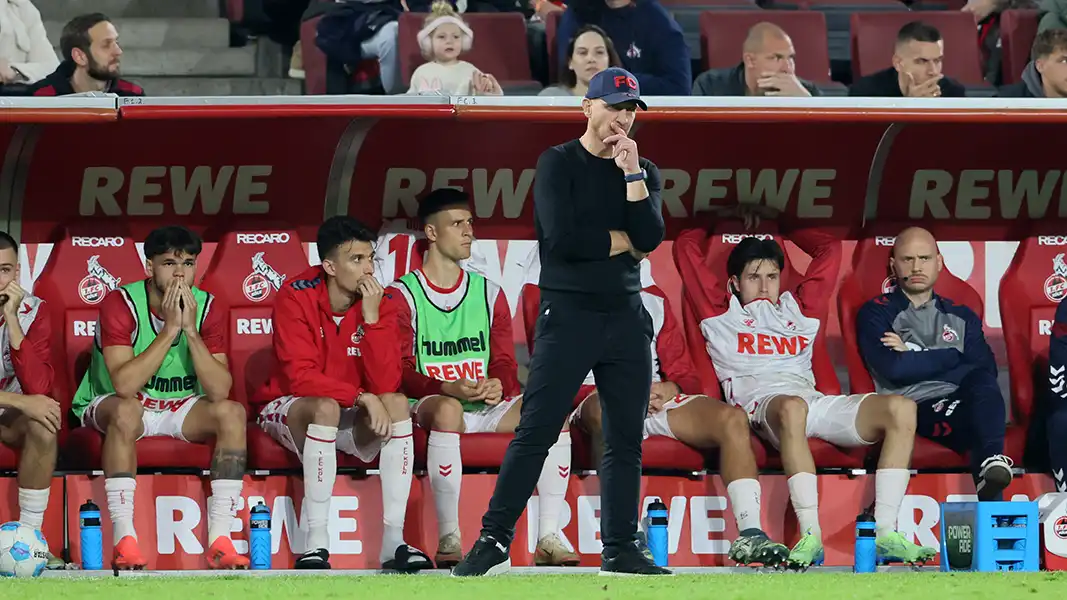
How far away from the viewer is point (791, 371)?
7641 millimetres

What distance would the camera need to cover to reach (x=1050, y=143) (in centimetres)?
806

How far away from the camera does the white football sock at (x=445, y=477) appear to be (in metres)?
6.86

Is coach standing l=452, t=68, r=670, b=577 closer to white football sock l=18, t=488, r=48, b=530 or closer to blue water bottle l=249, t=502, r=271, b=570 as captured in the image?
blue water bottle l=249, t=502, r=271, b=570

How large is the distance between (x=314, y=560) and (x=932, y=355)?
8.81 feet

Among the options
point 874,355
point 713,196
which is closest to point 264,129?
point 713,196

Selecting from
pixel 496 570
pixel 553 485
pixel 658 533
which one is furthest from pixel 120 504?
pixel 658 533

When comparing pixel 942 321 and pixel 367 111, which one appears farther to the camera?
pixel 942 321

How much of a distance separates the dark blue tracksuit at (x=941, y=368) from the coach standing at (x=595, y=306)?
211 centimetres

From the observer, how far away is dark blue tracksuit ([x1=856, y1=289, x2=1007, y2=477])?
7301mm

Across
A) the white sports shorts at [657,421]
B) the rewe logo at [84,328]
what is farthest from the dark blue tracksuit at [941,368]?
the rewe logo at [84,328]

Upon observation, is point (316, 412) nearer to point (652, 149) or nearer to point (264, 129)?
point (264, 129)

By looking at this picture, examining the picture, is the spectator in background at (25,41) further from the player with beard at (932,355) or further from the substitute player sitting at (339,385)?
the player with beard at (932,355)

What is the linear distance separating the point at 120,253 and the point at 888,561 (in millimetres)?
3392

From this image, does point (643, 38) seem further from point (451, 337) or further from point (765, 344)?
point (451, 337)
